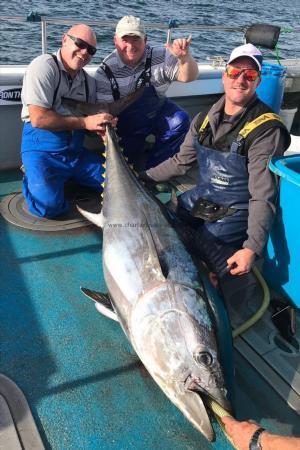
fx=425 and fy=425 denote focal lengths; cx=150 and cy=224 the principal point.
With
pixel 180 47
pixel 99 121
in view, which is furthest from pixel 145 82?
pixel 99 121

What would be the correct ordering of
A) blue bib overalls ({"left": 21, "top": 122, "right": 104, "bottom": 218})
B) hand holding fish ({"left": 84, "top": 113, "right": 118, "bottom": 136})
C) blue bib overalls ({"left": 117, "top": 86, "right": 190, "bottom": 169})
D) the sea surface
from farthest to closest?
the sea surface, blue bib overalls ({"left": 117, "top": 86, "right": 190, "bottom": 169}), blue bib overalls ({"left": 21, "top": 122, "right": 104, "bottom": 218}), hand holding fish ({"left": 84, "top": 113, "right": 118, "bottom": 136})

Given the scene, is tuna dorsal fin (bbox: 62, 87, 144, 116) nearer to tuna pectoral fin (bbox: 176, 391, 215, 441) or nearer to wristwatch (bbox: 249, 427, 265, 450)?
tuna pectoral fin (bbox: 176, 391, 215, 441)

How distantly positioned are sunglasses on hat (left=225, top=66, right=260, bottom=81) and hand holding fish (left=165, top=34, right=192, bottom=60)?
1.19 meters

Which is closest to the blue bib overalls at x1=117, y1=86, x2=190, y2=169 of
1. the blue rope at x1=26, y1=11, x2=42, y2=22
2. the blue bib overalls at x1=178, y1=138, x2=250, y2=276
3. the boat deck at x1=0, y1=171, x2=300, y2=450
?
the blue rope at x1=26, y1=11, x2=42, y2=22

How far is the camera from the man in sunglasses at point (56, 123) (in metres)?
3.18

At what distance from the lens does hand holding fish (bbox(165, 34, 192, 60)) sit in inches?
141

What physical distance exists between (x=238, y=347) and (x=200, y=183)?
1.14 metres

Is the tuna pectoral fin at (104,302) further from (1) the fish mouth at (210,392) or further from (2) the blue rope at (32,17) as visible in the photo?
(2) the blue rope at (32,17)

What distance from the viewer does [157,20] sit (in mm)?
13562

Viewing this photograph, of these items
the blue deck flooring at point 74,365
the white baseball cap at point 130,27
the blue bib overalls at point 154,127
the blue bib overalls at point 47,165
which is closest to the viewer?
the blue deck flooring at point 74,365

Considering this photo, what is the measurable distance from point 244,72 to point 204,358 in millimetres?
1679

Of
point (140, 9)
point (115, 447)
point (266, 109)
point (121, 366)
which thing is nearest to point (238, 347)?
point (121, 366)

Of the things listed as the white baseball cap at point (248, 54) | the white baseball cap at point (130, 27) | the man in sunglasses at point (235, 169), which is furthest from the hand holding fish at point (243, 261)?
the white baseball cap at point (130, 27)

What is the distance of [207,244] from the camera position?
2.81m
